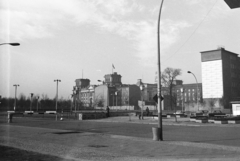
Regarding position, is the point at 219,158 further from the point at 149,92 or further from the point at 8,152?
the point at 149,92

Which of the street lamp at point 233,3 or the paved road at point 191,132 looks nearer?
the street lamp at point 233,3

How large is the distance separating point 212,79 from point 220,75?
12.6 feet

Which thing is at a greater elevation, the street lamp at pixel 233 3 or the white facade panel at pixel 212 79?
the white facade panel at pixel 212 79

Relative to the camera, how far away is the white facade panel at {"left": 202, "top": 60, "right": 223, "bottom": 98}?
345 ft

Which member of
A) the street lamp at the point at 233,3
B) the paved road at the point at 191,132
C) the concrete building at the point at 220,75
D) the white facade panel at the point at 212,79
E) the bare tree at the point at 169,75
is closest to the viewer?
the street lamp at the point at 233,3

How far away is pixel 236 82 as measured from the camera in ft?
363

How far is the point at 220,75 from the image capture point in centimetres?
10525

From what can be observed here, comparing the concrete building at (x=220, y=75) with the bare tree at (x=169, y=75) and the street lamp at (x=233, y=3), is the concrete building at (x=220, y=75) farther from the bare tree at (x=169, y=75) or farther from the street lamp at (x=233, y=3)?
the street lamp at (x=233, y=3)

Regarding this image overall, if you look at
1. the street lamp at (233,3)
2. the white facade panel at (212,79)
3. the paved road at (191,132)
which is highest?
the white facade panel at (212,79)

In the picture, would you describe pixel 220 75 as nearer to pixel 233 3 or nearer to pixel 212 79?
pixel 212 79

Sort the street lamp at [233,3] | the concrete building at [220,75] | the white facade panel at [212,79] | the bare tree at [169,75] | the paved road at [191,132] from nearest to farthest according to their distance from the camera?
the street lamp at [233,3] < the paved road at [191,132] < the bare tree at [169,75] < the concrete building at [220,75] < the white facade panel at [212,79]

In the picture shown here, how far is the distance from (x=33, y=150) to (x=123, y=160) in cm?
424

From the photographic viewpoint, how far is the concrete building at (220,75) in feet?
343

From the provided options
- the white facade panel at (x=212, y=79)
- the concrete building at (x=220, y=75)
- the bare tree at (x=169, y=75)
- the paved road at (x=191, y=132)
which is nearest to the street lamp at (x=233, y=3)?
the paved road at (x=191, y=132)
